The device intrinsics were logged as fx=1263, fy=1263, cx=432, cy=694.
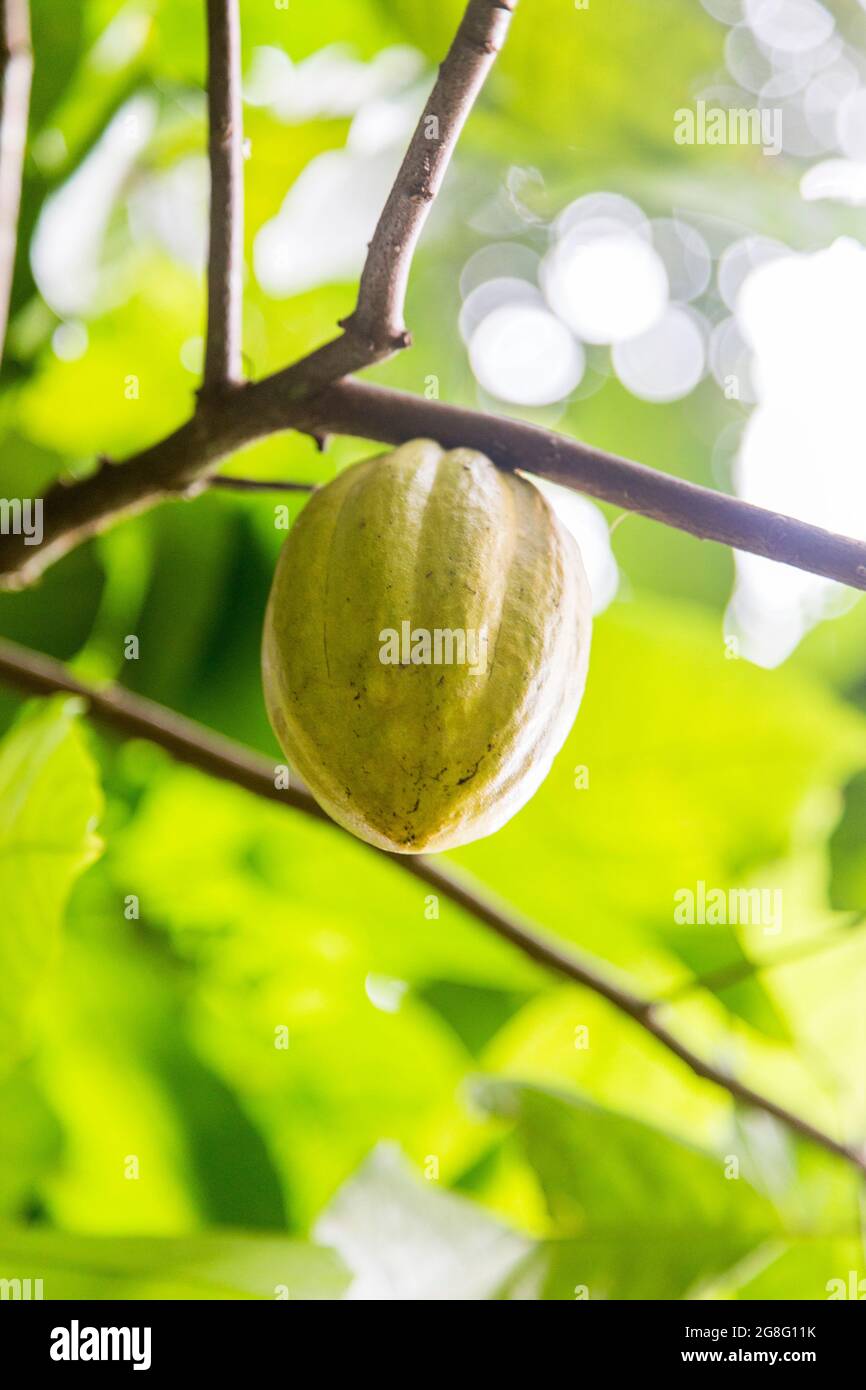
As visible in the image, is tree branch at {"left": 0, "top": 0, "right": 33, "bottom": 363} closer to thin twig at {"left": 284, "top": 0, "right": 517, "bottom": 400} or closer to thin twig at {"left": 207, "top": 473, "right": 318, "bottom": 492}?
thin twig at {"left": 207, "top": 473, "right": 318, "bottom": 492}

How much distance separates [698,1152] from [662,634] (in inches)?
14.2

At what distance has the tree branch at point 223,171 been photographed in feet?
1.63

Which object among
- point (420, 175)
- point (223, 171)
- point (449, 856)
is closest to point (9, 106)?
point (223, 171)

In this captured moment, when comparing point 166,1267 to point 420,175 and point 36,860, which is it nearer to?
point 36,860

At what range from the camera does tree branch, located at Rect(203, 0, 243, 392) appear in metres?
0.50

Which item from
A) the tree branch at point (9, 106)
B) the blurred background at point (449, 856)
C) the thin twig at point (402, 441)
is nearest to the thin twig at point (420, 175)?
the thin twig at point (402, 441)

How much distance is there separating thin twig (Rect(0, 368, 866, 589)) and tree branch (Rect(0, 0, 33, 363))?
11cm

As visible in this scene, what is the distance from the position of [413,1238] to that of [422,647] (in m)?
0.56

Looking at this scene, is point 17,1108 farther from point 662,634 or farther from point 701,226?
point 701,226

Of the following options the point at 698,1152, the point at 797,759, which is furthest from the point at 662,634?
the point at 698,1152

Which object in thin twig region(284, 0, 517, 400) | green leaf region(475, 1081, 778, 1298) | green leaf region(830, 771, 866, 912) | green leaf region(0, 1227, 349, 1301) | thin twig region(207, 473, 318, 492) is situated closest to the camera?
thin twig region(284, 0, 517, 400)

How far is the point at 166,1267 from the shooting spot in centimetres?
71

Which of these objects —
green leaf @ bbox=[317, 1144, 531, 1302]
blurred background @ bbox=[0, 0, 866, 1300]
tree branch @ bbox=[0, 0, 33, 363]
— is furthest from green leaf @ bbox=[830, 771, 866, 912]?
tree branch @ bbox=[0, 0, 33, 363]
